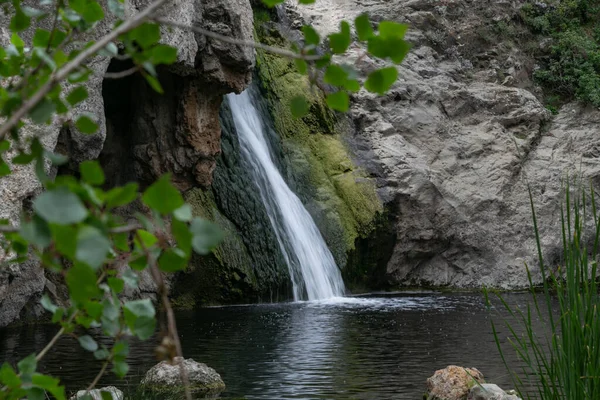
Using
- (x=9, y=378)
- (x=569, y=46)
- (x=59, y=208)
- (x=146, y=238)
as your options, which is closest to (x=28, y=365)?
(x=9, y=378)

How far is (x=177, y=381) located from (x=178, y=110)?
800 centimetres

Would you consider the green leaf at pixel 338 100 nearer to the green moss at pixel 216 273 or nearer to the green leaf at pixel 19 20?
the green leaf at pixel 19 20

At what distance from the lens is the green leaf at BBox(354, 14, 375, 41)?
1.57 metres

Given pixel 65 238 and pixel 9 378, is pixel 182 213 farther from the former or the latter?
pixel 9 378

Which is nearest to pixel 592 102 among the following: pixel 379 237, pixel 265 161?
pixel 379 237

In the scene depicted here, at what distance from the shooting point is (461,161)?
21469mm

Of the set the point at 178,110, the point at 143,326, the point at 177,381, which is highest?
the point at 178,110

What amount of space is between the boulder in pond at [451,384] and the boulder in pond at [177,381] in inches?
79.6

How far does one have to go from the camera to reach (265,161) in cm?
1808

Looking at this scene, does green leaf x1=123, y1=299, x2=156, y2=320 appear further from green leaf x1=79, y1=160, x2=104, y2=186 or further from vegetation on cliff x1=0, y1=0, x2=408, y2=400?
green leaf x1=79, y1=160, x2=104, y2=186

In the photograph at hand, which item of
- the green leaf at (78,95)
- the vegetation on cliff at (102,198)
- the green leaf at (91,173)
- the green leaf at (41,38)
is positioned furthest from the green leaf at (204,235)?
the green leaf at (41,38)

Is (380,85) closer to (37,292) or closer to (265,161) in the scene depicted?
(37,292)

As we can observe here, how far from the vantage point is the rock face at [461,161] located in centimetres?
2056

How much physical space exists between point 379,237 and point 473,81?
6329 millimetres
